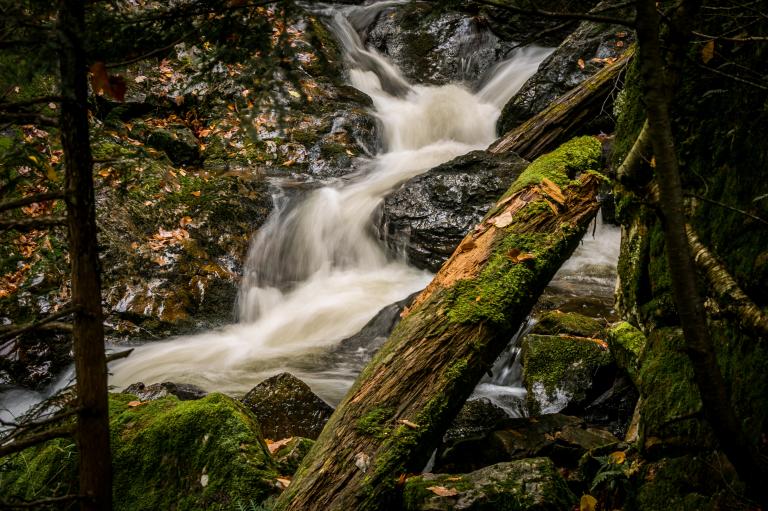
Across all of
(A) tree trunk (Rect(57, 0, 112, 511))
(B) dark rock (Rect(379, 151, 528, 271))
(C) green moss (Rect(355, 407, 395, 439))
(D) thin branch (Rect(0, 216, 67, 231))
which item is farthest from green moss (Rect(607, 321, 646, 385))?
(B) dark rock (Rect(379, 151, 528, 271))

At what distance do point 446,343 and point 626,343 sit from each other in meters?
2.00

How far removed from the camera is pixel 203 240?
28.8 feet

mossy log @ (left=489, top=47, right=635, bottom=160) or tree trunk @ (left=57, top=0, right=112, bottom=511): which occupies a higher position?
mossy log @ (left=489, top=47, right=635, bottom=160)

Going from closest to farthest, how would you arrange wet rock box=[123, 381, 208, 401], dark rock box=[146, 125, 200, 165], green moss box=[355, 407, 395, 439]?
green moss box=[355, 407, 395, 439] < wet rock box=[123, 381, 208, 401] < dark rock box=[146, 125, 200, 165]

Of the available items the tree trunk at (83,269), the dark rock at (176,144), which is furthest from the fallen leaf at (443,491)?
the dark rock at (176,144)

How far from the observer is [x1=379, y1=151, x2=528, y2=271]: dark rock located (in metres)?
8.89

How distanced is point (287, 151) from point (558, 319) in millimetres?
7703

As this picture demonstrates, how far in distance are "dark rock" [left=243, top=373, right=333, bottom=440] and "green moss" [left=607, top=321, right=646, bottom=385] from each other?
268cm

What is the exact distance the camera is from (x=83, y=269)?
2.06m

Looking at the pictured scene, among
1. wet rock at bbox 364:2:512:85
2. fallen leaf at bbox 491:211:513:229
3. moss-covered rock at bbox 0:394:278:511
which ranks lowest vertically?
moss-covered rock at bbox 0:394:278:511

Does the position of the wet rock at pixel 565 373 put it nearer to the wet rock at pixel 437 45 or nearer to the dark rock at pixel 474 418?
the dark rock at pixel 474 418

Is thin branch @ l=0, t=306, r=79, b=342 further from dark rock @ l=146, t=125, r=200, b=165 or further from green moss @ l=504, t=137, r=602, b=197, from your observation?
dark rock @ l=146, t=125, r=200, b=165

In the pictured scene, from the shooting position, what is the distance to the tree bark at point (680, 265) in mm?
1667

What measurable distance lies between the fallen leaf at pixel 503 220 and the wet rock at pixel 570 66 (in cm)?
788
